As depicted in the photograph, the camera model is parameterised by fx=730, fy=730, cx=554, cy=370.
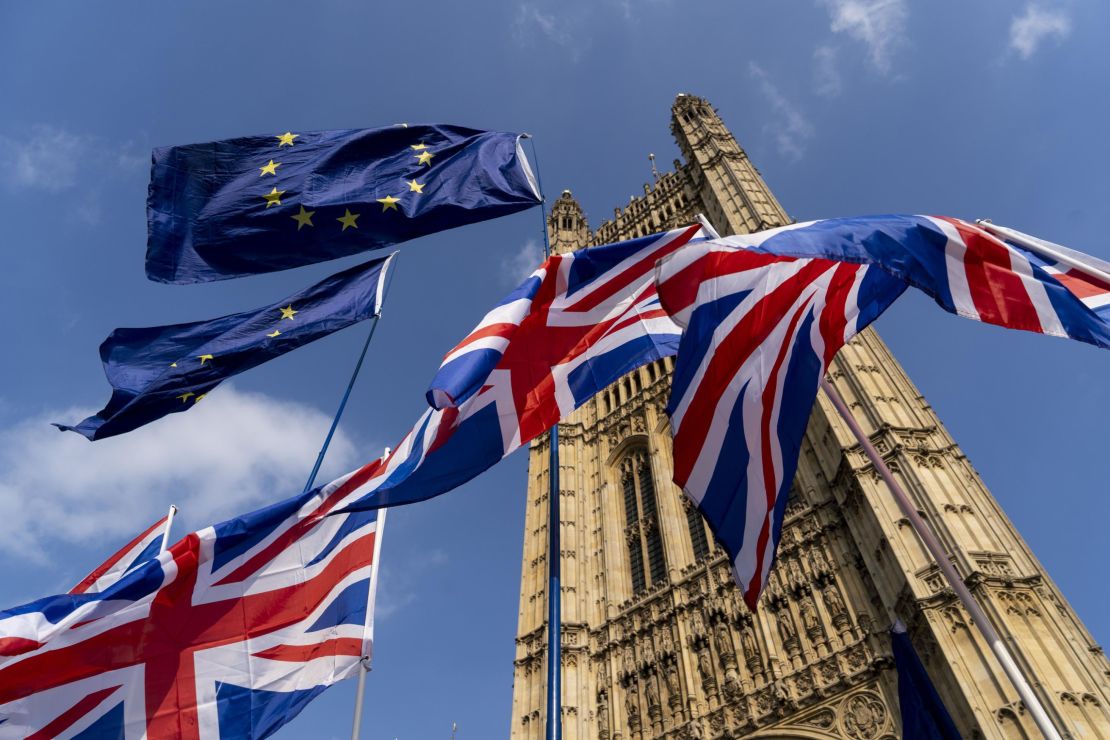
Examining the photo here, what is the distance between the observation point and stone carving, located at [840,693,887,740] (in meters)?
17.8

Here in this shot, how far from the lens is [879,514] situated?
19.8 meters

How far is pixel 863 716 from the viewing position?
59.7ft

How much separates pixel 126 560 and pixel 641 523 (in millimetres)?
20874

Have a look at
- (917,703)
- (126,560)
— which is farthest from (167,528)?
(917,703)

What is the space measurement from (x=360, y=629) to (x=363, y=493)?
232cm

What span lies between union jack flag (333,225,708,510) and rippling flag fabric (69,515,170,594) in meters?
7.33

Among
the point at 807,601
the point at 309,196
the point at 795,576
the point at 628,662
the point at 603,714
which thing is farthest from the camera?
the point at 628,662

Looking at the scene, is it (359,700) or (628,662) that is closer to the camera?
(359,700)

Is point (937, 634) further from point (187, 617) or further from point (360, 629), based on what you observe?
point (187, 617)

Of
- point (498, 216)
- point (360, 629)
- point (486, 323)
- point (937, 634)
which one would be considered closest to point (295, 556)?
point (360, 629)

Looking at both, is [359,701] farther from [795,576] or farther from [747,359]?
[795,576]

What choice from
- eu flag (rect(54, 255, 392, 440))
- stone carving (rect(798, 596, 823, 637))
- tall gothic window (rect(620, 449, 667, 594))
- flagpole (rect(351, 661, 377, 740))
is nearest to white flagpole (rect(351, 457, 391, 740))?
flagpole (rect(351, 661, 377, 740))

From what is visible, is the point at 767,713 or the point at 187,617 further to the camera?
the point at 767,713

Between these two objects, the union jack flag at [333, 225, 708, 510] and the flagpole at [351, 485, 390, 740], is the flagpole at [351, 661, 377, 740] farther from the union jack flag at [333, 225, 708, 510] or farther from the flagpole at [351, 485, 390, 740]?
the union jack flag at [333, 225, 708, 510]
